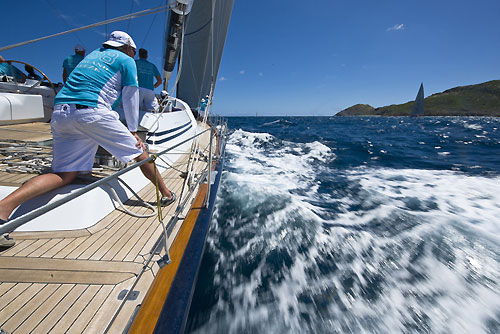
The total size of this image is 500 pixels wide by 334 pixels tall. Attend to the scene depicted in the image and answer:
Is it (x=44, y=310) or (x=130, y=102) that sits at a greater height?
(x=130, y=102)

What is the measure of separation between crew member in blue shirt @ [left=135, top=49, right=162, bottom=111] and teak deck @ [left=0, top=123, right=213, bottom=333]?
2245mm

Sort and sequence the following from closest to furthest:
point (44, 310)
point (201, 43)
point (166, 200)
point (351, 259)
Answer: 1. point (44, 310)
2. point (166, 200)
3. point (351, 259)
4. point (201, 43)

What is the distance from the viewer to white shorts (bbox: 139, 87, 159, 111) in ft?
11.8

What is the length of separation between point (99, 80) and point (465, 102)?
116 m

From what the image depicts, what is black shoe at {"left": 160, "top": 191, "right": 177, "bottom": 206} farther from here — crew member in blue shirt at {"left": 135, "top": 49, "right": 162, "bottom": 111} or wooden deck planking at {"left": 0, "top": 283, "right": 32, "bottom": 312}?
crew member in blue shirt at {"left": 135, "top": 49, "right": 162, "bottom": 111}

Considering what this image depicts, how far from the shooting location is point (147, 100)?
3701 millimetres

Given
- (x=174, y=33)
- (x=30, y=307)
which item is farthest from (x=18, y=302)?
(x=174, y=33)

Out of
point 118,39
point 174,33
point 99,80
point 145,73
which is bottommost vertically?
point 99,80

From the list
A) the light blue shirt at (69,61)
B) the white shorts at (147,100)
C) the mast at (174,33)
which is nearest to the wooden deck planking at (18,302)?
the white shorts at (147,100)

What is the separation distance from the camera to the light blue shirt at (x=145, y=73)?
3.47 m

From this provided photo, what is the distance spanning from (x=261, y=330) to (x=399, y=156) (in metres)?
8.06

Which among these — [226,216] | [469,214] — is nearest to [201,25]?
[226,216]

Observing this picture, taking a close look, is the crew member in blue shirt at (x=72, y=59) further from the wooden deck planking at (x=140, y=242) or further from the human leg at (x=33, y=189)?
the wooden deck planking at (x=140, y=242)

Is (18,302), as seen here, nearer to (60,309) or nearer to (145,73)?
(60,309)
